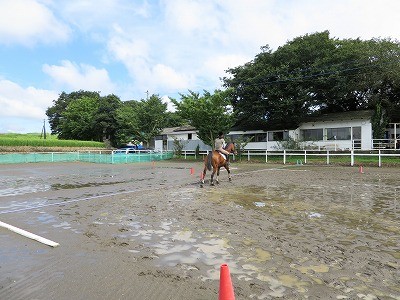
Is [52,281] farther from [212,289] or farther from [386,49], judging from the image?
[386,49]

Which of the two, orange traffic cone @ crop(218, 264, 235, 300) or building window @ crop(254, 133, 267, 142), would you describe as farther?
building window @ crop(254, 133, 267, 142)

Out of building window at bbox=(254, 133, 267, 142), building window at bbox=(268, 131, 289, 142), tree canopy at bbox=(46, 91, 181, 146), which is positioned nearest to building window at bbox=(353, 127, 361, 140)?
building window at bbox=(268, 131, 289, 142)

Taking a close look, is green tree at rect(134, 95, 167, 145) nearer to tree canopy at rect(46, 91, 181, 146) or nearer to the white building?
tree canopy at rect(46, 91, 181, 146)

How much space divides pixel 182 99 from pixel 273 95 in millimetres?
9593

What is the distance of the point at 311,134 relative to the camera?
33.5 m

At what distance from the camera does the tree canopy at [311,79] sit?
29688 mm

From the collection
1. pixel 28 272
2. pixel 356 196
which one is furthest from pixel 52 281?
pixel 356 196

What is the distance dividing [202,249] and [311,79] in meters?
29.7

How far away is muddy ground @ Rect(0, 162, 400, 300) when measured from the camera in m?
3.33

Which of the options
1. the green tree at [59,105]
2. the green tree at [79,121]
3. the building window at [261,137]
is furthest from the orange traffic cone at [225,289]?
the green tree at [59,105]

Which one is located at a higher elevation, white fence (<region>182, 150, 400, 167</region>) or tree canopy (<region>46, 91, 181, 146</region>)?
tree canopy (<region>46, 91, 181, 146</region>)

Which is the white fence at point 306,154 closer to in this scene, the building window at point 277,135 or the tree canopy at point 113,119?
the building window at point 277,135

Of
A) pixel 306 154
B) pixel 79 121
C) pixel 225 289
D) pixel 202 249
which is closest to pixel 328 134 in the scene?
pixel 306 154

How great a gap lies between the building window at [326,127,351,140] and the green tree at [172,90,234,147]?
33.3 ft
